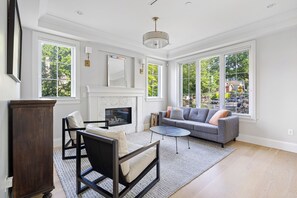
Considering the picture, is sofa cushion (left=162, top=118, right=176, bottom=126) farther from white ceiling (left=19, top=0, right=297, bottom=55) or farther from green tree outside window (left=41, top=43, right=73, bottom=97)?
green tree outside window (left=41, top=43, right=73, bottom=97)

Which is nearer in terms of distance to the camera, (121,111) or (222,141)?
(222,141)

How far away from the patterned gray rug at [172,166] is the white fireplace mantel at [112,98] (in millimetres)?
1236

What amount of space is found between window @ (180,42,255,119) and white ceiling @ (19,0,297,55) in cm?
73

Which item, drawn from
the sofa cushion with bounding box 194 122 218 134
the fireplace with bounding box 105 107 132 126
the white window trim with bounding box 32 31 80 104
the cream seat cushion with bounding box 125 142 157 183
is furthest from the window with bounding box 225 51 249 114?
the white window trim with bounding box 32 31 80 104

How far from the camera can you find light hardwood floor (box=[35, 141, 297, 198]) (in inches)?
72.9

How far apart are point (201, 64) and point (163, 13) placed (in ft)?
8.16

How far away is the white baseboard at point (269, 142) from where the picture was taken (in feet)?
10.5

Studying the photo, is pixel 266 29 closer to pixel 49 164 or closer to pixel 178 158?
pixel 178 158

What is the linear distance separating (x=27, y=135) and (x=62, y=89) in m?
2.37

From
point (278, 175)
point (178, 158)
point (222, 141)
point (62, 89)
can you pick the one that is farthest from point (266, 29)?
point (62, 89)

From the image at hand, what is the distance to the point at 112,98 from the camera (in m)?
4.36

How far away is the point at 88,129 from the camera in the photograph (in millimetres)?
1765

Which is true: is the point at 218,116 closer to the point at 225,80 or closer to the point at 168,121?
the point at 225,80

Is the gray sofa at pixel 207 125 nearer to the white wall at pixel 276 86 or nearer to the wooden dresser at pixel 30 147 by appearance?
the white wall at pixel 276 86
